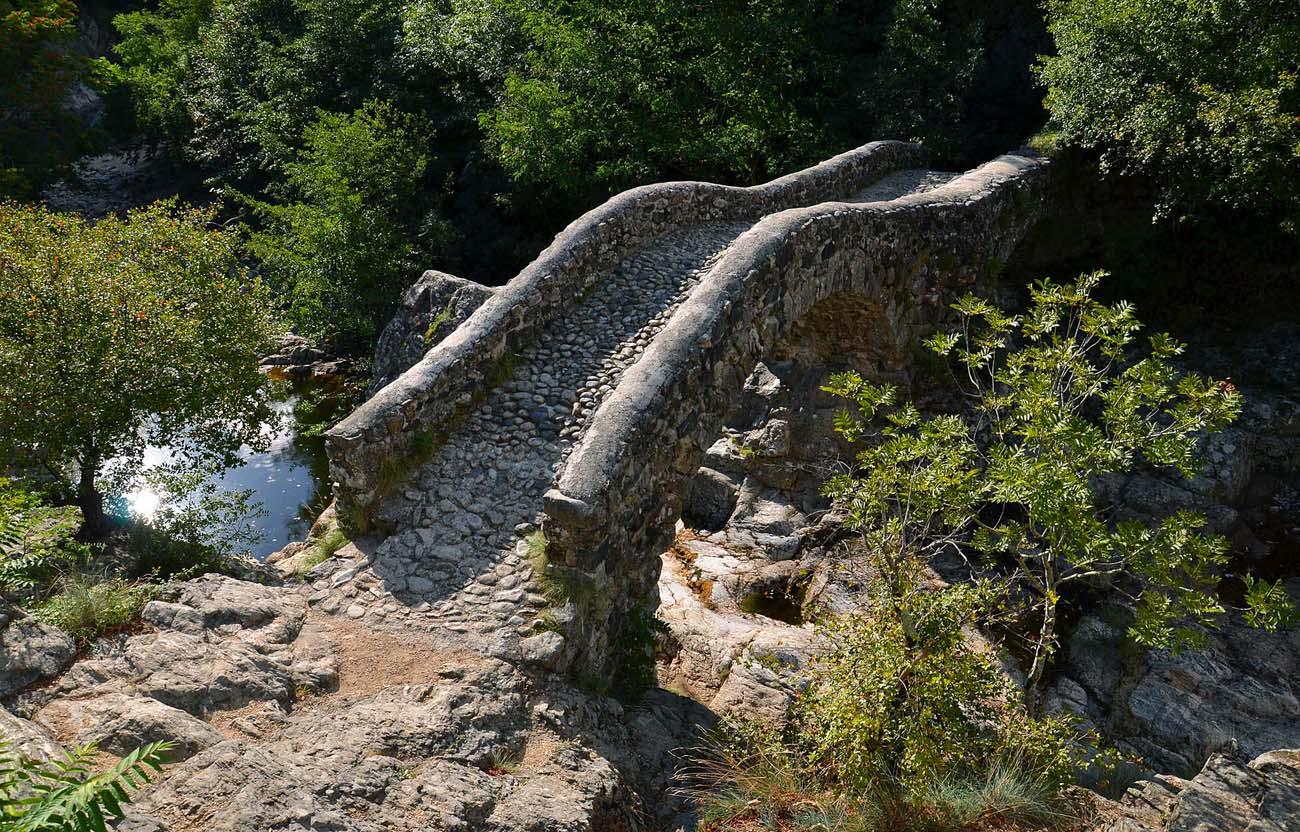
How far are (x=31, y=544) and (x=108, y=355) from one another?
3.26m

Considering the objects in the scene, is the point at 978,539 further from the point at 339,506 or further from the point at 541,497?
the point at 339,506

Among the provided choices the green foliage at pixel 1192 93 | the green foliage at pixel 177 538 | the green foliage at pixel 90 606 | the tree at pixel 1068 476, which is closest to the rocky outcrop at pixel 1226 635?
the green foliage at pixel 1192 93

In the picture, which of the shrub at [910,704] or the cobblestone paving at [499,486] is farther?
the cobblestone paving at [499,486]

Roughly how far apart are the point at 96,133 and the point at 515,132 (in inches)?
684

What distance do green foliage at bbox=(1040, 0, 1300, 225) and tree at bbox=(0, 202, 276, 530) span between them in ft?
48.2

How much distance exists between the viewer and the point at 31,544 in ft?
24.2

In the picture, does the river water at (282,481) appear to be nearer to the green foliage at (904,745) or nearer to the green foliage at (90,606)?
the green foliage at (90,606)

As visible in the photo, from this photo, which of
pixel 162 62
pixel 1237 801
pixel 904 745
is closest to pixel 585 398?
pixel 904 745

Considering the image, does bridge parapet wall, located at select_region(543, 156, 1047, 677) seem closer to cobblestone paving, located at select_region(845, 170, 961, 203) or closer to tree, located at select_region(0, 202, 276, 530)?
cobblestone paving, located at select_region(845, 170, 961, 203)

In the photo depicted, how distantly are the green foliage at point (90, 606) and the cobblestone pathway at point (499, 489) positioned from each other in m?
→ 1.68

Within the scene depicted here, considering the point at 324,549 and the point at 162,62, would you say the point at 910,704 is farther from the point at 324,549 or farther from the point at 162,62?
the point at 162,62

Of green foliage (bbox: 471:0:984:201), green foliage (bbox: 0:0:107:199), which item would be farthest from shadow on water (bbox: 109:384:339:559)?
green foliage (bbox: 0:0:107:199)

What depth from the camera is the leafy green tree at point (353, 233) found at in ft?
72.6

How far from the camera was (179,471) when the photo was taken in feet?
36.4
